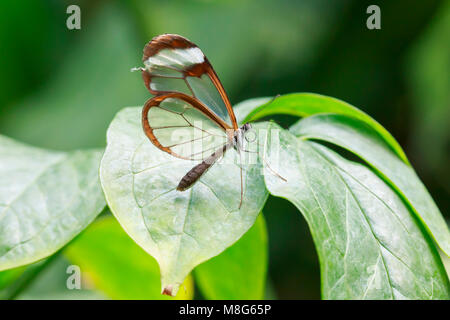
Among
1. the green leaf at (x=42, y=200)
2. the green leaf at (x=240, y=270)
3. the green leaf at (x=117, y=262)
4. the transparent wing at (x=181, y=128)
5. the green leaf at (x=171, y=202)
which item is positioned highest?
the transparent wing at (x=181, y=128)

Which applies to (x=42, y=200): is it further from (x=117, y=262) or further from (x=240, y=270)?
(x=117, y=262)

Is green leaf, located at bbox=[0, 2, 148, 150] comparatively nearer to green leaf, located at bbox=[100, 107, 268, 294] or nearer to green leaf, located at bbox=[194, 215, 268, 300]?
green leaf, located at bbox=[194, 215, 268, 300]

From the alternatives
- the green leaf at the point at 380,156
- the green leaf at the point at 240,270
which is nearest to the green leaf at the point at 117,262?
the green leaf at the point at 240,270

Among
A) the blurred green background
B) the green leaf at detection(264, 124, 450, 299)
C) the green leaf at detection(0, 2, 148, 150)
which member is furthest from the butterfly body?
the green leaf at detection(0, 2, 148, 150)

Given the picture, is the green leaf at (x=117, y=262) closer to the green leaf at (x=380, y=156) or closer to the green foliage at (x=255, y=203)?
the green foliage at (x=255, y=203)

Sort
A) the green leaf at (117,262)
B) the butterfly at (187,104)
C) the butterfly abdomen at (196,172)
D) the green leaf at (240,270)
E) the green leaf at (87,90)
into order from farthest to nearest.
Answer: the green leaf at (87,90) < the green leaf at (117,262) < the green leaf at (240,270) < the butterfly at (187,104) < the butterfly abdomen at (196,172)

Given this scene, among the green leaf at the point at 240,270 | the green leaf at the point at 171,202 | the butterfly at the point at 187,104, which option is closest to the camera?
the green leaf at the point at 171,202

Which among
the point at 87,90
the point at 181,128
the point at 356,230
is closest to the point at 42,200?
the point at 181,128
